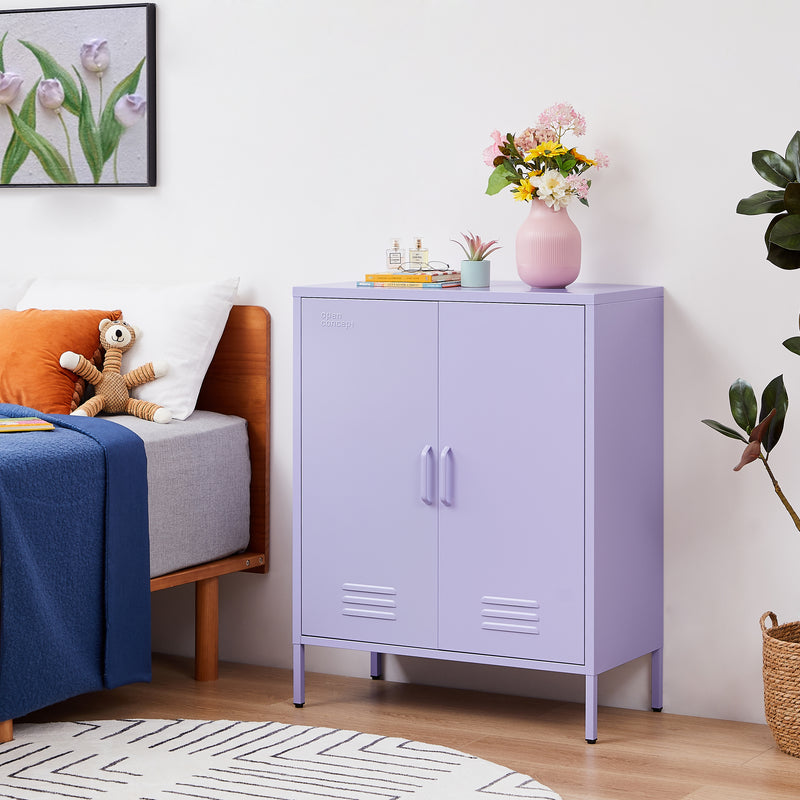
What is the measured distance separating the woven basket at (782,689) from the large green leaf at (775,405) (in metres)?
0.39

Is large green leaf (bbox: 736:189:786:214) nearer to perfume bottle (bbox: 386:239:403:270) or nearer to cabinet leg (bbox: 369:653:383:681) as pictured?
perfume bottle (bbox: 386:239:403:270)

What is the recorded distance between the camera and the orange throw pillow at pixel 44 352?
10.7 feet

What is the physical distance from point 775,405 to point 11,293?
2081 mm

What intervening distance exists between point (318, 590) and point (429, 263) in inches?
32.7

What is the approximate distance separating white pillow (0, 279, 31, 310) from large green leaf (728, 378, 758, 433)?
198 centimetres

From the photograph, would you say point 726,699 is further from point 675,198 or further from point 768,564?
point 675,198

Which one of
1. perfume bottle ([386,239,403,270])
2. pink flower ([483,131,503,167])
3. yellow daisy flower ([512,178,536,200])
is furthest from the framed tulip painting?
yellow daisy flower ([512,178,536,200])

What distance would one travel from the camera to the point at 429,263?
10.8 ft

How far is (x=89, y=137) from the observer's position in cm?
371

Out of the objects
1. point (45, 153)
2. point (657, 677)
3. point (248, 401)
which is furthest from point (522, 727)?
point (45, 153)

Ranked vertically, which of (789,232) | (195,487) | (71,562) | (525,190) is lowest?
(71,562)

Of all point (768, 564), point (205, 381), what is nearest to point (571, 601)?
point (768, 564)

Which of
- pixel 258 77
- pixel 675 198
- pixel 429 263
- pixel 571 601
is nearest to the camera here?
pixel 571 601

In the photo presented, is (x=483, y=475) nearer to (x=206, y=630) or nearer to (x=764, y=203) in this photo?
(x=764, y=203)
